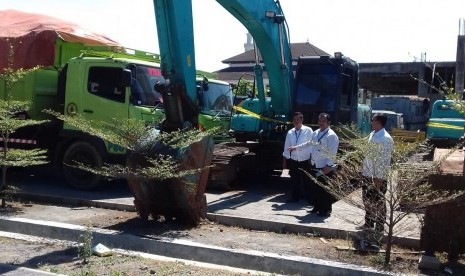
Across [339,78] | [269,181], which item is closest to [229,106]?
[269,181]

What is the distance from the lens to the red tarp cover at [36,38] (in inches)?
505

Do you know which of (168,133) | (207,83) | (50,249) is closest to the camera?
(50,249)

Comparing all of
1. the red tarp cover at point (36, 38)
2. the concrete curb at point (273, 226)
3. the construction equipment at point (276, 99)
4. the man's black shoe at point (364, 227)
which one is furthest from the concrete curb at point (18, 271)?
the red tarp cover at point (36, 38)

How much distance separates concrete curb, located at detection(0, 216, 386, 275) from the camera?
6504mm

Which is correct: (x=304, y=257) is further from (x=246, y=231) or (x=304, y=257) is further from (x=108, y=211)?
(x=108, y=211)

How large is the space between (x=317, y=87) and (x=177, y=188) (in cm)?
540

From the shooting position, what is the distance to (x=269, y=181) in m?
13.6

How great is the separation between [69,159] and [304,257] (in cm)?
678

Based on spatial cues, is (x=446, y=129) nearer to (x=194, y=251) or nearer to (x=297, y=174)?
(x=297, y=174)

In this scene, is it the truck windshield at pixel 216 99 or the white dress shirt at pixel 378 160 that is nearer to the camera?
the white dress shirt at pixel 378 160

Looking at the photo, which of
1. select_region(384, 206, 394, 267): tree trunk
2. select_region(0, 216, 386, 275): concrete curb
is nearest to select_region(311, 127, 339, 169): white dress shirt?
select_region(384, 206, 394, 267): tree trunk

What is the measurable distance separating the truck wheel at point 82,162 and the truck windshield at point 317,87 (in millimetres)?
4459

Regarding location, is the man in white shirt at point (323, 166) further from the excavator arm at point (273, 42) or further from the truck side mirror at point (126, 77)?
the truck side mirror at point (126, 77)

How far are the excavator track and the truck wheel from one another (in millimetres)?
2301
